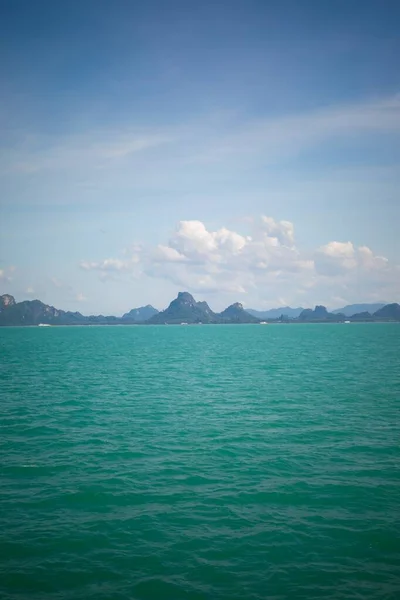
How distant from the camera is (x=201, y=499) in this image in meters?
20.5

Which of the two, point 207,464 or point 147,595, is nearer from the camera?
point 147,595

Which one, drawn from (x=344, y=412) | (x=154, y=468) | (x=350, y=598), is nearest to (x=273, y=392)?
(x=344, y=412)

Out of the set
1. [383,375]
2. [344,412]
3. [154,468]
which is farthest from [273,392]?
[154,468]

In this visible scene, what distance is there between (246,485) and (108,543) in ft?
27.5

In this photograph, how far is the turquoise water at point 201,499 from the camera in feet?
47.6

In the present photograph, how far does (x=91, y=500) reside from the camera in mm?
20438

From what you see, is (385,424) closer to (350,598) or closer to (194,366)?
(350,598)

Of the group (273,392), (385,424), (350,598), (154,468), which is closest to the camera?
(350,598)

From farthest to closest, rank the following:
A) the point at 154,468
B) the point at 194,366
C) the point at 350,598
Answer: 1. the point at 194,366
2. the point at 154,468
3. the point at 350,598

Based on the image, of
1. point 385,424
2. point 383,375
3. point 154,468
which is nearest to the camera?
Result: point 154,468

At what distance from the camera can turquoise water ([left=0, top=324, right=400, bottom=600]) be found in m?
14.5

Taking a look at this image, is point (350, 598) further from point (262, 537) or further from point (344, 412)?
point (344, 412)

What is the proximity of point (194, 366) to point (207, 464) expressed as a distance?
2148 inches

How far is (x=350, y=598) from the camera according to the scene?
13.4 metres
